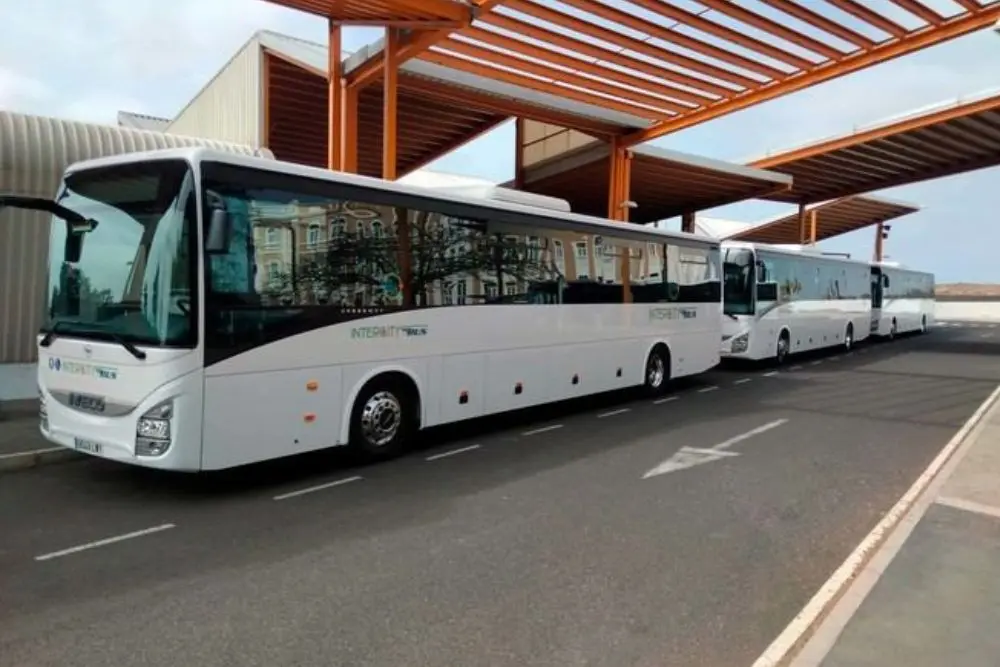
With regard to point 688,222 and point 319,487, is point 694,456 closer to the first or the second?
point 319,487

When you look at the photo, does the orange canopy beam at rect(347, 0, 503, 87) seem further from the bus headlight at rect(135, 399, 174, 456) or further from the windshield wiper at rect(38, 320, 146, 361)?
the bus headlight at rect(135, 399, 174, 456)

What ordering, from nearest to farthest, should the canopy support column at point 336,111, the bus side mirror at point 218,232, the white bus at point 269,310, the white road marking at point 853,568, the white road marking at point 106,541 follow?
the white road marking at point 853,568 → the white road marking at point 106,541 → the bus side mirror at point 218,232 → the white bus at point 269,310 → the canopy support column at point 336,111

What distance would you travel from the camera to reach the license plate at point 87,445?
21.6 ft

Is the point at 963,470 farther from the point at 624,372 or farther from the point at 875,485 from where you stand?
the point at 624,372

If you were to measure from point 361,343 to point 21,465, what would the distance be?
3.73 meters

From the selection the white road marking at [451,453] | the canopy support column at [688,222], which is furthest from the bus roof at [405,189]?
the canopy support column at [688,222]

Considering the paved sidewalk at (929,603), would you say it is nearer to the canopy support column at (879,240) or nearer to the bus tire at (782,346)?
the bus tire at (782,346)

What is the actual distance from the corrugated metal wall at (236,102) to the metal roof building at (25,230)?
7.40m

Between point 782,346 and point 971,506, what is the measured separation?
1438 centimetres

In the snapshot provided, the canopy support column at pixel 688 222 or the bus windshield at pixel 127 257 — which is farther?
the canopy support column at pixel 688 222

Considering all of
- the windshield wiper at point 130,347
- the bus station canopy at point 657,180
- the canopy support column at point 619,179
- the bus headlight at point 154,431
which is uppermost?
the bus station canopy at point 657,180

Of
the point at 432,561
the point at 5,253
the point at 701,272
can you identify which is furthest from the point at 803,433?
the point at 5,253

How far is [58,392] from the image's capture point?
23.0 ft

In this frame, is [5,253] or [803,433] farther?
[5,253]
